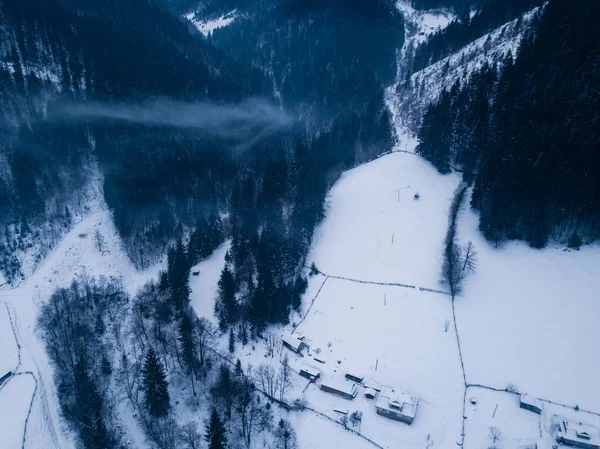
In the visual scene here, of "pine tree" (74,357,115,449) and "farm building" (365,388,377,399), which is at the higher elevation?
"pine tree" (74,357,115,449)

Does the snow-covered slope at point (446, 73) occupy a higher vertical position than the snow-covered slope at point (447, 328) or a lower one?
higher

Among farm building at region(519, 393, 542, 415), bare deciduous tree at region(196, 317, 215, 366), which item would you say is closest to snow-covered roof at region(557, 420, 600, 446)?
farm building at region(519, 393, 542, 415)

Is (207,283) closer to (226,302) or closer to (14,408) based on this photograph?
(226,302)

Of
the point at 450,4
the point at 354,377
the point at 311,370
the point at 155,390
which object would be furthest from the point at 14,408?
the point at 450,4

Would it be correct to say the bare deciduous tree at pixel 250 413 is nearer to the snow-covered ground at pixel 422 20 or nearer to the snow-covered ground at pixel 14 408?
the snow-covered ground at pixel 14 408

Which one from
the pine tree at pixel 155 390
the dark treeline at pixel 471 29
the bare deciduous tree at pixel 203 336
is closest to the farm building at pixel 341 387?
the bare deciduous tree at pixel 203 336

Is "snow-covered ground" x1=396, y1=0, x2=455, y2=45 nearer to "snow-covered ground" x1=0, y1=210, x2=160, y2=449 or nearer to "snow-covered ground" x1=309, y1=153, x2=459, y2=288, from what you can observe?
"snow-covered ground" x1=309, y1=153, x2=459, y2=288
